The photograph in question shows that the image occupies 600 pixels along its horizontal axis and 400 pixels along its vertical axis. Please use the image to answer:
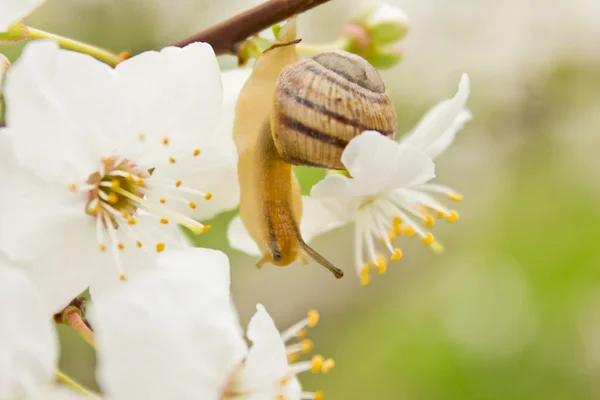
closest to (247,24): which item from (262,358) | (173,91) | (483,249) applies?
(173,91)

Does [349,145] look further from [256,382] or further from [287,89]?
[256,382]

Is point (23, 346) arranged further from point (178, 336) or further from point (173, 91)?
point (173, 91)

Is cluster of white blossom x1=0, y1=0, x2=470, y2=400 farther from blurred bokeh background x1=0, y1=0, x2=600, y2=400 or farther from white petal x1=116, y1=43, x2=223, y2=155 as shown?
blurred bokeh background x1=0, y1=0, x2=600, y2=400

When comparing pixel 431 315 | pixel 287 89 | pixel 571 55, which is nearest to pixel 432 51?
pixel 571 55

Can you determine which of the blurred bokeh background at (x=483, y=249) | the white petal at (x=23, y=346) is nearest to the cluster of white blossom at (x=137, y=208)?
the white petal at (x=23, y=346)

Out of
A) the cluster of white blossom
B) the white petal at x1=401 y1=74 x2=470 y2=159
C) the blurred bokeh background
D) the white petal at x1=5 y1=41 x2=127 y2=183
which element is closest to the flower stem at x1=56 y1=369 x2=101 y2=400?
the cluster of white blossom

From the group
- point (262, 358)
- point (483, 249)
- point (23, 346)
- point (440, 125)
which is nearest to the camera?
point (23, 346)
